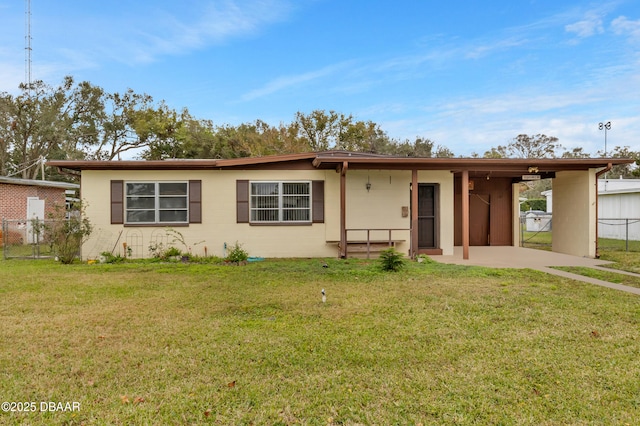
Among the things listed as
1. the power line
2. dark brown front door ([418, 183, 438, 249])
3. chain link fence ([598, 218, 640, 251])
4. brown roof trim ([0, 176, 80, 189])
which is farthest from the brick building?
chain link fence ([598, 218, 640, 251])

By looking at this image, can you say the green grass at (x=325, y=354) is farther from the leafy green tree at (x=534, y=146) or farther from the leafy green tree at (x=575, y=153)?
the leafy green tree at (x=534, y=146)

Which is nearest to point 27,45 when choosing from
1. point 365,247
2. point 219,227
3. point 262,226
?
point 219,227

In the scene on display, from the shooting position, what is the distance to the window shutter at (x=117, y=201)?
1021cm

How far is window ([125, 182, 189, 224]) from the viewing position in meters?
10.3

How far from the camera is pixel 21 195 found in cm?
1538

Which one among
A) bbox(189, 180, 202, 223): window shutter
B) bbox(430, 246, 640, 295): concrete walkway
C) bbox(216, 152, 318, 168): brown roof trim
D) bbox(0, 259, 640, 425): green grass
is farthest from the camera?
bbox(189, 180, 202, 223): window shutter

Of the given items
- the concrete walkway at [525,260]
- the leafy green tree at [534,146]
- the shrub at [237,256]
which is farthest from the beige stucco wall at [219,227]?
the leafy green tree at [534,146]

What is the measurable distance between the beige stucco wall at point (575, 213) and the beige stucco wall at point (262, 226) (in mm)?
3543

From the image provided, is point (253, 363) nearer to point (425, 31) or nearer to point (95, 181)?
point (95, 181)

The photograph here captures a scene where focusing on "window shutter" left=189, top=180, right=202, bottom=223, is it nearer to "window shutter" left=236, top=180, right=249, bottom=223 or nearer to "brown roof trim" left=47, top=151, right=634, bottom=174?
"brown roof trim" left=47, top=151, right=634, bottom=174

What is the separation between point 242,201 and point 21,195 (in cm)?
1102

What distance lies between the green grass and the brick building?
10.8 metres

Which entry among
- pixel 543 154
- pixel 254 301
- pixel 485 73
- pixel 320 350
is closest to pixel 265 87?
pixel 485 73

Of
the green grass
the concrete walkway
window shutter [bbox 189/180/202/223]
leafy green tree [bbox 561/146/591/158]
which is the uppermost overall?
leafy green tree [bbox 561/146/591/158]
